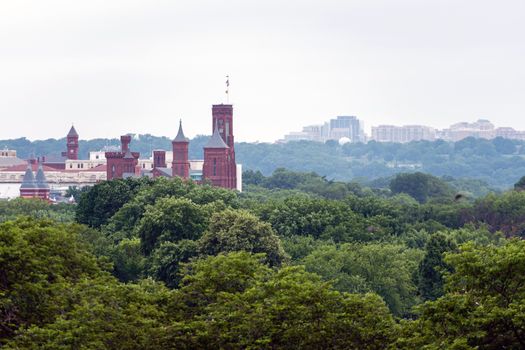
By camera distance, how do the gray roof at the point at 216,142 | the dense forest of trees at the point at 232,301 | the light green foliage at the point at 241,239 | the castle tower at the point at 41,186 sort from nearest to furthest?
the dense forest of trees at the point at 232,301 → the light green foliage at the point at 241,239 → the gray roof at the point at 216,142 → the castle tower at the point at 41,186

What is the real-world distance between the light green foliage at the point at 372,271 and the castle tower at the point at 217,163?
263 ft

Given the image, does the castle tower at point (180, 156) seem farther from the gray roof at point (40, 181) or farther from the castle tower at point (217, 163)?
the gray roof at point (40, 181)

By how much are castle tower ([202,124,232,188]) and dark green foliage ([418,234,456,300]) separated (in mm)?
87105

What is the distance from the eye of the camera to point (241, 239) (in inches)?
3093

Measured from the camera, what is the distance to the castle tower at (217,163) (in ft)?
563

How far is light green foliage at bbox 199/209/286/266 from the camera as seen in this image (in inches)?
3076

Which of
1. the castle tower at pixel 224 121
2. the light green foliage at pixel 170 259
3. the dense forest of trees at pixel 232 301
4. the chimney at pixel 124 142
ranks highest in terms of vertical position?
the castle tower at pixel 224 121

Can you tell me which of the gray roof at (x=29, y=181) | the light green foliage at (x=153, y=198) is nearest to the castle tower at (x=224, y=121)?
the gray roof at (x=29, y=181)

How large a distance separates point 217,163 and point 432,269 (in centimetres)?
9072

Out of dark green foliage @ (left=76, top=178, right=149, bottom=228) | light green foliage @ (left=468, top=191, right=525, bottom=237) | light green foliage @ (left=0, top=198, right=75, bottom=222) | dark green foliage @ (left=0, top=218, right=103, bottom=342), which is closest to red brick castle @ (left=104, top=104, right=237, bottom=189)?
light green foliage @ (left=0, top=198, right=75, bottom=222)

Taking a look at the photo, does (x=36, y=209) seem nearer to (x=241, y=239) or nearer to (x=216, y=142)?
(x=216, y=142)

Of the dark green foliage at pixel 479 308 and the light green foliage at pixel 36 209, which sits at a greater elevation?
the dark green foliage at pixel 479 308

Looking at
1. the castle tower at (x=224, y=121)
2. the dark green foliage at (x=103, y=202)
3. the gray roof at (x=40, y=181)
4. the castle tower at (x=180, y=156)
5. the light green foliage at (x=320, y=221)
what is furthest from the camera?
the gray roof at (x=40, y=181)

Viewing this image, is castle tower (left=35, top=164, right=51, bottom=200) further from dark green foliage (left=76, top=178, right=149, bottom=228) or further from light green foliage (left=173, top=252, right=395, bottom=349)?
light green foliage (left=173, top=252, right=395, bottom=349)
